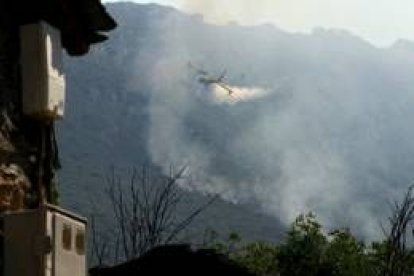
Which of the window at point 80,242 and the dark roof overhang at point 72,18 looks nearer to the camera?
the window at point 80,242

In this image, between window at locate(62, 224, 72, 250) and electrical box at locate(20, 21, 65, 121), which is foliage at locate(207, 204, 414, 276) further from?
window at locate(62, 224, 72, 250)

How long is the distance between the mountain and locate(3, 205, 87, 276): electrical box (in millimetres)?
99477

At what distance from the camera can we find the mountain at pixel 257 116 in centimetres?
12812

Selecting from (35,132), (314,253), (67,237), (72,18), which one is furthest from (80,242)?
(314,253)

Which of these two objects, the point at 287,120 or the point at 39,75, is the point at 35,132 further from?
the point at 287,120

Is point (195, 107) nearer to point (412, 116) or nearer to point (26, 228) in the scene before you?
point (412, 116)

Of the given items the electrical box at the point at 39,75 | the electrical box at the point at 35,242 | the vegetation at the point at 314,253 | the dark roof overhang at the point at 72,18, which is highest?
the vegetation at the point at 314,253

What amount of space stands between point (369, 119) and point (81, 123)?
51212 mm

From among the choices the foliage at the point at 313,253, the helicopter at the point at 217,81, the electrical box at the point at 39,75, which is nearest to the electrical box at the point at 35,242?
the electrical box at the point at 39,75

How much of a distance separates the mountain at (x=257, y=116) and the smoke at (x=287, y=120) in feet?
0.84

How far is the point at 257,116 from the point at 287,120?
17.4 feet

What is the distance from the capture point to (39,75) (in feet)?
28.9

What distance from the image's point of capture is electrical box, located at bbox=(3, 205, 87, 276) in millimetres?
7852

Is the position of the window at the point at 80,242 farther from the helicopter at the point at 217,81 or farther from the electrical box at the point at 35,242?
the helicopter at the point at 217,81
